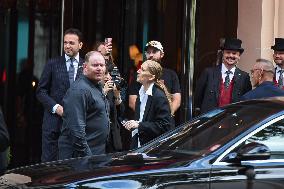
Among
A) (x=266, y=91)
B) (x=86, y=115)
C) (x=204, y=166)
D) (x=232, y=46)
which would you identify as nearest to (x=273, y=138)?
(x=204, y=166)

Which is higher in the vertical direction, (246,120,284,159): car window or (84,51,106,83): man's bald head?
(84,51,106,83): man's bald head

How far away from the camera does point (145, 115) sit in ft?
29.9

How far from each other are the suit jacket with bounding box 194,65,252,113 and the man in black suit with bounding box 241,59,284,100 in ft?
3.25

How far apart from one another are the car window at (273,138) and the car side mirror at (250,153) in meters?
0.19

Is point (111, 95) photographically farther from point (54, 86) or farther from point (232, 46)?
point (232, 46)

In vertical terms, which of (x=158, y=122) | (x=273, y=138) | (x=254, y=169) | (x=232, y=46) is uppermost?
(x=232, y=46)

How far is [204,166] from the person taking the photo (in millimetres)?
6078

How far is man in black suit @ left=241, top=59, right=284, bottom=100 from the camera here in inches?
350

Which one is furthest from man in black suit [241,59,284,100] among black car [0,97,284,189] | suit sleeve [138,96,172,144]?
black car [0,97,284,189]

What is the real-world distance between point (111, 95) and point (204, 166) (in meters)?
3.57

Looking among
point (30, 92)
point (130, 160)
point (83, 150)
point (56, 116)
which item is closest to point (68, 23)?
point (30, 92)

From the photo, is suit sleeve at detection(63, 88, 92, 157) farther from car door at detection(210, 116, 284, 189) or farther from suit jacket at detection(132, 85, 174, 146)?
car door at detection(210, 116, 284, 189)

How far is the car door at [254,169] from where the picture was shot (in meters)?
6.02

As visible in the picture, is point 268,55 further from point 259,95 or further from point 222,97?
point 259,95
